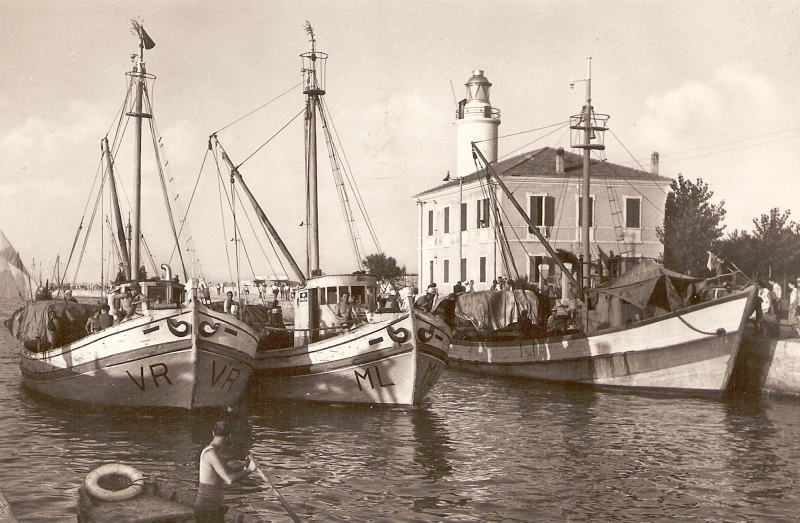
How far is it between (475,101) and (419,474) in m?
40.2

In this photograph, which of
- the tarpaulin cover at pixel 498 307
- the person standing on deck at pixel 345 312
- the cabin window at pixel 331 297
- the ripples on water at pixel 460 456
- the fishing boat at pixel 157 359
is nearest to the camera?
the ripples on water at pixel 460 456

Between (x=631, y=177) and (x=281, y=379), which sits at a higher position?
(x=631, y=177)

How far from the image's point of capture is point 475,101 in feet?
171

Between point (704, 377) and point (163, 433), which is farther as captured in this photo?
point (704, 377)

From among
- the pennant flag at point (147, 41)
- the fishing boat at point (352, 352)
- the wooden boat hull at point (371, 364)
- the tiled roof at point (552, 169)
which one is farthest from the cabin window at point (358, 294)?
the tiled roof at point (552, 169)

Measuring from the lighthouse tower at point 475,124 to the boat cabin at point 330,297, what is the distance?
2862cm

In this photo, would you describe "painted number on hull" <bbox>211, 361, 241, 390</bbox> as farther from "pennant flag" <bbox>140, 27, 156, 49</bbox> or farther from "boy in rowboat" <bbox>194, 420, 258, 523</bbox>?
"pennant flag" <bbox>140, 27, 156, 49</bbox>

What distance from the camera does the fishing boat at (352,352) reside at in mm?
20906

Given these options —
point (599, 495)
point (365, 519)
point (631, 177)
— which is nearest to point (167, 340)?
point (365, 519)

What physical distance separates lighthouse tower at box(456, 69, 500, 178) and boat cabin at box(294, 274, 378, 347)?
1127 inches

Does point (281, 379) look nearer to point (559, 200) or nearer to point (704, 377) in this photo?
point (704, 377)

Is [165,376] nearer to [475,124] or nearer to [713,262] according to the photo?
[713,262]

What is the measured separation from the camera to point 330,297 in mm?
24016

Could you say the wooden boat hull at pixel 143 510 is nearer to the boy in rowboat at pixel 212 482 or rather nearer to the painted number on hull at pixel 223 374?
the boy in rowboat at pixel 212 482
